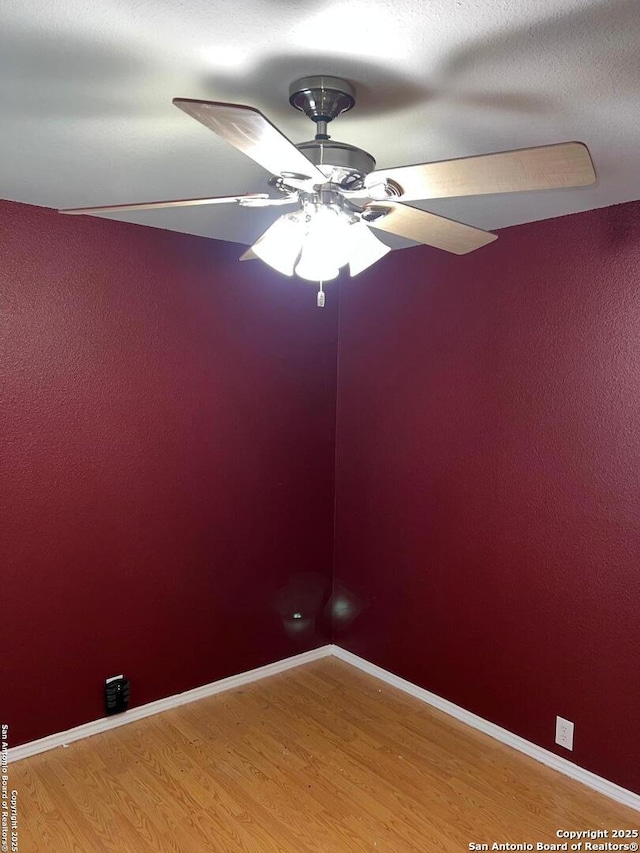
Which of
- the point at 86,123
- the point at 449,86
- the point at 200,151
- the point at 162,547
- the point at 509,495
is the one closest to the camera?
the point at 449,86

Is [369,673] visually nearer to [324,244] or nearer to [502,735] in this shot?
[502,735]

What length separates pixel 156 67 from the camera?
1.47 metres

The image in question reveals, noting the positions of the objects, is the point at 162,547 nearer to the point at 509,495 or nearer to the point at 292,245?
the point at 509,495

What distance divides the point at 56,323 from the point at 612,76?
2144mm

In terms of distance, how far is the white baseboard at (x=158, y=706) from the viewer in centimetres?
271

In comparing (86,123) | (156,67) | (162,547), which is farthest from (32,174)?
(162,547)

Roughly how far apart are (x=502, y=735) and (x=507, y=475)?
115 centimetres

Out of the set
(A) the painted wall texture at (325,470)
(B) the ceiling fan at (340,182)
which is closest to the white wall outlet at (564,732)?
(A) the painted wall texture at (325,470)

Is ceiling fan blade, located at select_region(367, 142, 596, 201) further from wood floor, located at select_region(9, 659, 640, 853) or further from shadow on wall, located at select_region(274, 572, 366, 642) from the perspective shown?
shadow on wall, located at select_region(274, 572, 366, 642)

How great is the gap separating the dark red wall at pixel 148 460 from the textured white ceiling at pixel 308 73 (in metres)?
0.68

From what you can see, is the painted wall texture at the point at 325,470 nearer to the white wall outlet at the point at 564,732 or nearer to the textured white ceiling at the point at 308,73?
the white wall outlet at the point at 564,732

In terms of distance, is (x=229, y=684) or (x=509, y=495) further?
(x=229, y=684)

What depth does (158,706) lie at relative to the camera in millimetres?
3061

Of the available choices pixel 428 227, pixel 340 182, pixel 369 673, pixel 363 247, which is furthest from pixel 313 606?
pixel 340 182
